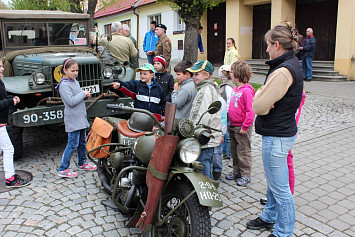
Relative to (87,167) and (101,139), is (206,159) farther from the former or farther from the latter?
(87,167)

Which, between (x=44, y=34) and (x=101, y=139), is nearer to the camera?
(x=101, y=139)

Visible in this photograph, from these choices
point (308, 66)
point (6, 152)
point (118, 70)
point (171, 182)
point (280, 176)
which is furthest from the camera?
point (308, 66)

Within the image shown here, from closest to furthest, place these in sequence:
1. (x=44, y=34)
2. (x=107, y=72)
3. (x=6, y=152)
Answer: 1. (x=6, y=152)
2. (x=107, y=72)
3. (x=44, y=34)

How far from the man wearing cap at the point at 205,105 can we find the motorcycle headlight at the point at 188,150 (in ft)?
3.24

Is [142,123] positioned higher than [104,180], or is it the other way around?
[142,123]

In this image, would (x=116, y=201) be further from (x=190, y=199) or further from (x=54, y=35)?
(x=54, y=35)

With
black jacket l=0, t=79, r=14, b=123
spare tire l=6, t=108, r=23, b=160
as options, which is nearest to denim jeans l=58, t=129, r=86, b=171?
black jacket l=0, t=79, r=14, b=123

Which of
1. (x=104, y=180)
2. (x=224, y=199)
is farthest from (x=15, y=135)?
(x=224, y=199)

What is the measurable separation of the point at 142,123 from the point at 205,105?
0.83 metres

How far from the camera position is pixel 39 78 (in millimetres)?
4941

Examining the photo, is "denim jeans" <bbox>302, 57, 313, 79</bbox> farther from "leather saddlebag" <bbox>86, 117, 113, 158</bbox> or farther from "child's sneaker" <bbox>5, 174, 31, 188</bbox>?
"child's sneaker" <bbox>5, 174, 31, 188</bbox>

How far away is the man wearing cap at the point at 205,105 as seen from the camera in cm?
364

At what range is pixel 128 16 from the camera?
25.0 meters

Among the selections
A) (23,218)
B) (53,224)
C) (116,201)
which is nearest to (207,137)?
(116,201)
